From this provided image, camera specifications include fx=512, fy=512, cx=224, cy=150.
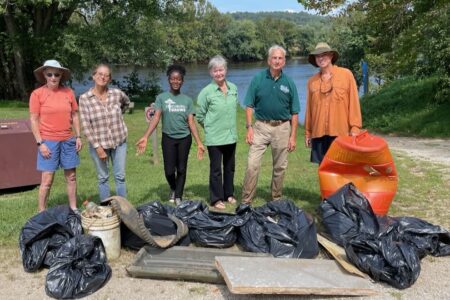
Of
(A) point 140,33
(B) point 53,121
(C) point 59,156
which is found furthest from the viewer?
(A) point 140,33

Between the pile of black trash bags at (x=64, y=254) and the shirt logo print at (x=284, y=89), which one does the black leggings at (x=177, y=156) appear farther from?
the pile of black trash bags at (x=64, y=254)

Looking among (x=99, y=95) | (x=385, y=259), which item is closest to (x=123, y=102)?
(x=99, y=95)

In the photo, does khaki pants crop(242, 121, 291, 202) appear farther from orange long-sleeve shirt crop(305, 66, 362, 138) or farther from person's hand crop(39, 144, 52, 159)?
person's hand crop(39, 144, 52, 159)

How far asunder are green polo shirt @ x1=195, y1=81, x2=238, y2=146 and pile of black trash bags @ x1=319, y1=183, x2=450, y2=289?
4.59 ft

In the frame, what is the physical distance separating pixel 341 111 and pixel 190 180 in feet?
9.70

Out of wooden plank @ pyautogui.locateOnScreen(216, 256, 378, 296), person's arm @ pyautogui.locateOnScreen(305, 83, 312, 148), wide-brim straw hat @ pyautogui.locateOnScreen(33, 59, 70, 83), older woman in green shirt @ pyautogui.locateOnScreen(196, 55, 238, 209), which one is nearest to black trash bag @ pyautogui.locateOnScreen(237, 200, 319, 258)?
wooden plank @ pyautogui.locateOnScreen(216, 256, 378, 296)

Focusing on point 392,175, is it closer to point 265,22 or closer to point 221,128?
point 221,128

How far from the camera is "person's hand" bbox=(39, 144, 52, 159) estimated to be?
5.08 meters

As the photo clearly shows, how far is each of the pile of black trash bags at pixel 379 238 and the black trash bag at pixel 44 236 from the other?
94.1 inches

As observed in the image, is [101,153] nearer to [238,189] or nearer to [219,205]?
[219,205]

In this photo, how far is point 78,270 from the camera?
4.05 m

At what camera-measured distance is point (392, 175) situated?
5.43 metres

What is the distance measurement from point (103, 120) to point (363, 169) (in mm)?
2780

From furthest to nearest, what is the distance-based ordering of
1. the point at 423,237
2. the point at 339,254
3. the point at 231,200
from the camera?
the point at 231,200 < the point at 423,237 < the point at 339,254
